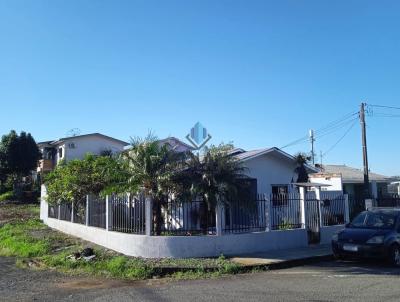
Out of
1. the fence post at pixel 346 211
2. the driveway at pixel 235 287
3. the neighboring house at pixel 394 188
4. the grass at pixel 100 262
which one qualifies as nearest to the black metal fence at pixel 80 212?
the grass at pixel 100 262

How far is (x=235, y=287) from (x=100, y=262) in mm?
4663

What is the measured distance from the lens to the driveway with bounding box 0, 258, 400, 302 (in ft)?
29.0

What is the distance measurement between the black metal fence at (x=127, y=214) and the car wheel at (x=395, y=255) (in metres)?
7.00

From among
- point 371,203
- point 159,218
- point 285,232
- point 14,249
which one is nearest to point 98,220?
point 14,249

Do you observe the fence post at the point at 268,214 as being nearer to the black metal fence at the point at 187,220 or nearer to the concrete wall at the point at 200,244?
the concrete wall at the point at 200,244

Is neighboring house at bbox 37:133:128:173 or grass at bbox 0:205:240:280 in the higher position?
neighboring house at bbox 37:133:128:173

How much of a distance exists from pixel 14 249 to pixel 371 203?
51.1 ft

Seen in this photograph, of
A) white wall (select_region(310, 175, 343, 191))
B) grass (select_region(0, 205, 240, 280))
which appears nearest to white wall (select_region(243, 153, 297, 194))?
grass (select_region(0, 205, 240, 280))

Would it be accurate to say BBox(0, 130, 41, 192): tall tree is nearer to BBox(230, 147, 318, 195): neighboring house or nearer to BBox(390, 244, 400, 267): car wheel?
BBox(230, 147, 318, 195): neighboring house

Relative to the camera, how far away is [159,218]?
14.3 meters

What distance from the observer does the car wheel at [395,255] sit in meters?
12.4

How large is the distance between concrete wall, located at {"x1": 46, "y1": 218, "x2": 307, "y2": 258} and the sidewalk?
40 cm

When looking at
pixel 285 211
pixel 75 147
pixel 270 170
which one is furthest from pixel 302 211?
pixel 75 147

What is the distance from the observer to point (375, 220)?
13664 millimetres
